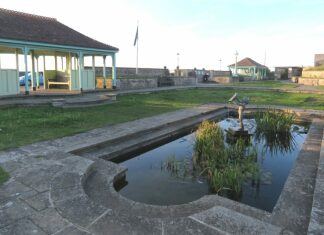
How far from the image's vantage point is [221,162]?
500 centimetres

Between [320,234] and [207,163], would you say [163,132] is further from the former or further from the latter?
[320,234]

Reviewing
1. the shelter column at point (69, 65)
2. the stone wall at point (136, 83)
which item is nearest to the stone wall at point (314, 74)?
the stone wall at point (136, 83)

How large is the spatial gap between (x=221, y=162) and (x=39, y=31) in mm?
12495

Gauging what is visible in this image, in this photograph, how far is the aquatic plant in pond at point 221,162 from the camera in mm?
4070

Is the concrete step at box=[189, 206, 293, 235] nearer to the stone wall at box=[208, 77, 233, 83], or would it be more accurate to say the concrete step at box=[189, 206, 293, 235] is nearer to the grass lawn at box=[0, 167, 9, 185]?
the grass lawn at box=[0, 167, 9, 185]

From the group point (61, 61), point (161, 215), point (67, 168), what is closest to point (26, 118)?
point (67, 168)

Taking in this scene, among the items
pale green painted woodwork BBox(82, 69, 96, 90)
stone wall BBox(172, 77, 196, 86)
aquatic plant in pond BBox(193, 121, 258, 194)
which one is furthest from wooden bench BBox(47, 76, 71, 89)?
stone wall BBox(172, 77, 196, 86)

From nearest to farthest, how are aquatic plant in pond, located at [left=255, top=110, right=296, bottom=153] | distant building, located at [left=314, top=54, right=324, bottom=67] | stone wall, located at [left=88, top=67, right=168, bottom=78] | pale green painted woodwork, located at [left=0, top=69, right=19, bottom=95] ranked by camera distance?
1. aquatic plant in pond, located at [left=255, top=110, right=296, bottom=153]
2. pale green painted woodwork, located at [left=0, top=69, right=19, bottom=95]
3. stone wall, located at [left=88, top=67, right=168, bottom=78]
4. distant building, located at [left=314, top=54, right=324, bottom=67]

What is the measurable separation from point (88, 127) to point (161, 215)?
15.0ft

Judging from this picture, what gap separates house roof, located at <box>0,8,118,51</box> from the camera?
12.1 meters

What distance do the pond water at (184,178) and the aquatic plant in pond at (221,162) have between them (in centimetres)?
15

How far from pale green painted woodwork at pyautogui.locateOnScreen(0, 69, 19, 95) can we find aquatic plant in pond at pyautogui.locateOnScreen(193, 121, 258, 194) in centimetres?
963

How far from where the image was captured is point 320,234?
245cm

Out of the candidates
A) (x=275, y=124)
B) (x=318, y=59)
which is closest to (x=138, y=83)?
(x=275, y=124)
